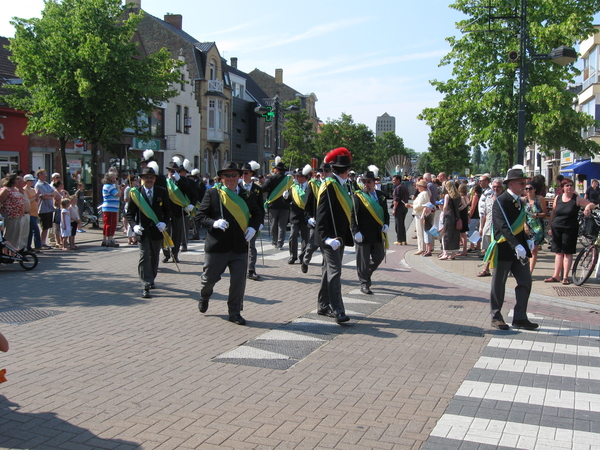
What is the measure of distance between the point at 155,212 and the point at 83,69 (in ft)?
43.5

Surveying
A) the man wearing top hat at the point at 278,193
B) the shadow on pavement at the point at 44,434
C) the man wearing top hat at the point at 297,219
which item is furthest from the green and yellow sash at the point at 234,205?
the man wearing top hat at the point at 278,193

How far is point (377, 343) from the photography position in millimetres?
6488

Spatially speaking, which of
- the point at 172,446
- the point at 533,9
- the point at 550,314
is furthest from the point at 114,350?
the point at 533,9

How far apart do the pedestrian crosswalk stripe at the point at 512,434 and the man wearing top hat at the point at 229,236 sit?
337 centimetres

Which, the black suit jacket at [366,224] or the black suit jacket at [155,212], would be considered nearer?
the black suit jacket at [155,212]

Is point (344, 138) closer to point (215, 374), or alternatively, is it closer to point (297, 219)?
point (297, 219)

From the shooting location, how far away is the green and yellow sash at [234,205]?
285 inches

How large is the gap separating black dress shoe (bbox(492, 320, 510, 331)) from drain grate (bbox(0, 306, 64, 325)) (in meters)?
5.34

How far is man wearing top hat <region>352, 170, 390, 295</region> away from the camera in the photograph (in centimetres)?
902

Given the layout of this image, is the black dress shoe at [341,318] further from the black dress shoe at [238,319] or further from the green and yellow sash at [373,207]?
the green and yellow sash at [373,207]

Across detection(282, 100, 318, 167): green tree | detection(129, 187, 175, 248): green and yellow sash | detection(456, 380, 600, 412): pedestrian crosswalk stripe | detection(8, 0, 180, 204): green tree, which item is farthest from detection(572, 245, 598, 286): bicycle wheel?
detection(282, 100, 318, 167): green tree

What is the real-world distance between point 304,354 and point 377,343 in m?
0.91

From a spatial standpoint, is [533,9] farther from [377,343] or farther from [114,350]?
[114,350]

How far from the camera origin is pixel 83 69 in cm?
2022
